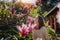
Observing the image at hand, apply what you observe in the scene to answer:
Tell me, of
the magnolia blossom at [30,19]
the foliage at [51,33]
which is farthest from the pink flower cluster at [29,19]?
the foliage at [51,33]

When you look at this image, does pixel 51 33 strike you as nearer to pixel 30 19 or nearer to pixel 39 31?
pixel 39 31

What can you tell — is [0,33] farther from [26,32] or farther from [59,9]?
[59,9]

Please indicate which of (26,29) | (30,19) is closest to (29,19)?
(30,19)

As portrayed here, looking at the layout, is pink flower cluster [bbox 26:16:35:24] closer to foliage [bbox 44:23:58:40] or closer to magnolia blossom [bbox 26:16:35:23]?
magnolia blossom [bbox 26:16:35:23]

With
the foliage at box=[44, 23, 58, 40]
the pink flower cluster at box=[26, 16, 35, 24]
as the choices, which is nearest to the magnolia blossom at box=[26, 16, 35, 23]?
the pink flower cluster at box=[26, 16, 35, 24]

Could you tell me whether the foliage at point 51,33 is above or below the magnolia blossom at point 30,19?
below

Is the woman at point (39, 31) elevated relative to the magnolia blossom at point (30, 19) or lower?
lower

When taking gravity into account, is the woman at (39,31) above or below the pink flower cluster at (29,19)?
below

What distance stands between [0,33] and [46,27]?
37 centimetres

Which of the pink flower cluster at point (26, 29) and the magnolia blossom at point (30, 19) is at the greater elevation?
the magnolia blossom at point (30, 19)

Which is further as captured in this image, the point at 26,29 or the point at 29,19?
the point at 29,19

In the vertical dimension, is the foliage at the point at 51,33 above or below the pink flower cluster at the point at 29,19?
below

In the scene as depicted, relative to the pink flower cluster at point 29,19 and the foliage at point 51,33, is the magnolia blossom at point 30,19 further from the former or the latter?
the foliage at point 51,33

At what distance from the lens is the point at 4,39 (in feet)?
5.99
